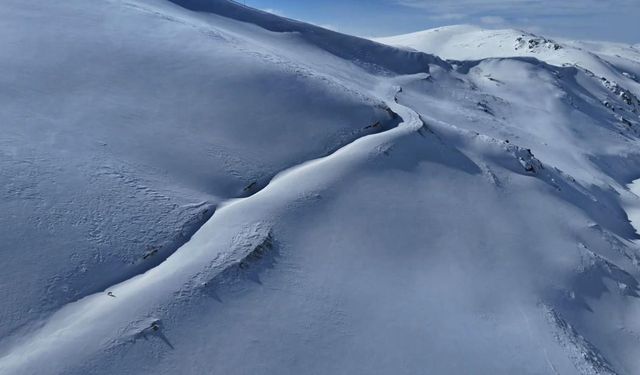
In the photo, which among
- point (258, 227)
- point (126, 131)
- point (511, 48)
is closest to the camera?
point (258, 227)

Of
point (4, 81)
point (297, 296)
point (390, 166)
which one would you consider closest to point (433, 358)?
point (297, 296)

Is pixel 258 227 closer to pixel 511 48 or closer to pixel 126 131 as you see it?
pixel 126 131

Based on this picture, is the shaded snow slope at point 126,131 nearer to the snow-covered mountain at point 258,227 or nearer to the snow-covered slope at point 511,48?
the snow-covered mountain at point 258,227

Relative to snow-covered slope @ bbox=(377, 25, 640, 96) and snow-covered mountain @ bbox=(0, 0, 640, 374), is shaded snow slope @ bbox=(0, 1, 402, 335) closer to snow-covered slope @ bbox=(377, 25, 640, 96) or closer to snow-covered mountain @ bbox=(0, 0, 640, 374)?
snow-covered mountain @ bbox=(0, 0, 640, 374)

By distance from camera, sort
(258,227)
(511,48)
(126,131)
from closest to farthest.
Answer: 1. (258,227)
2. (126,131)
3. (511,48)

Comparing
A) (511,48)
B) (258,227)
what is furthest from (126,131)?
(511,48)

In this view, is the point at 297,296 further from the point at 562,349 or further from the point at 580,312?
the point at 580,312

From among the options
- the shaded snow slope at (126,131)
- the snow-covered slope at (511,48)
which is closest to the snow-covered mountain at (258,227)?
the shaded snow slope at (126,131)

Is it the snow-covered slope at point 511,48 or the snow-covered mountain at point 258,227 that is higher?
the snow-covered slope at point 511,48
